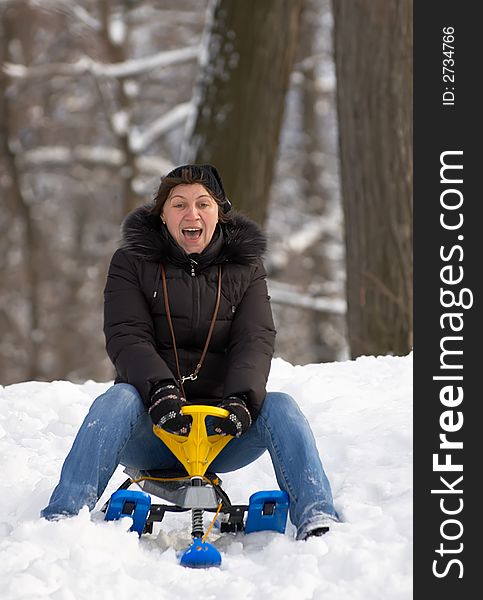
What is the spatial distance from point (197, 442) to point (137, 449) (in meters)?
0.35

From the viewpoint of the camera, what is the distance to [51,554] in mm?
3297

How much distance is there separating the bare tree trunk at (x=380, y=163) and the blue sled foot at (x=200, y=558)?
389cm

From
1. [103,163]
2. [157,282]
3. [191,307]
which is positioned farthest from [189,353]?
[103,163]

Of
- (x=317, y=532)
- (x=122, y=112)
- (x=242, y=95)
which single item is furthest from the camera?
(x=122, y=112)

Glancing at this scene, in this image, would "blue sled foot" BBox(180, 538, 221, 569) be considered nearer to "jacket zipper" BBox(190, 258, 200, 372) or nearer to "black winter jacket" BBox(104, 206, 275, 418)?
"black winter jacket" BBox(104, 206, 275, 418)

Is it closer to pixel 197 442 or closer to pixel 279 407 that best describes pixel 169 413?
pixel 197 442

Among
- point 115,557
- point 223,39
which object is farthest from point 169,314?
point 223,39

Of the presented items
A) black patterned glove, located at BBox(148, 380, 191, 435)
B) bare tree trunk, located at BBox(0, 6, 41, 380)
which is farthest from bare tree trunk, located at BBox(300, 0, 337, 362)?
black patterned glove, located at BBox(148, 380, 191, 435)

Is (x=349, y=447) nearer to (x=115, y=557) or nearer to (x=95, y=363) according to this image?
(x=115, y=557)

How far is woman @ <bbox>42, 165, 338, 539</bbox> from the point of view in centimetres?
365

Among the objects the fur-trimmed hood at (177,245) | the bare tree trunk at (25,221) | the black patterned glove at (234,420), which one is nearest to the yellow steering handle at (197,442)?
the black patterned glove at (234,420)

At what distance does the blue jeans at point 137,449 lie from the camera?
3.61 metres

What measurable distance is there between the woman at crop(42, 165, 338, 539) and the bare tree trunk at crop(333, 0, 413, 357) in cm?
310

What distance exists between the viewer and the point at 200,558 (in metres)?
3.45
